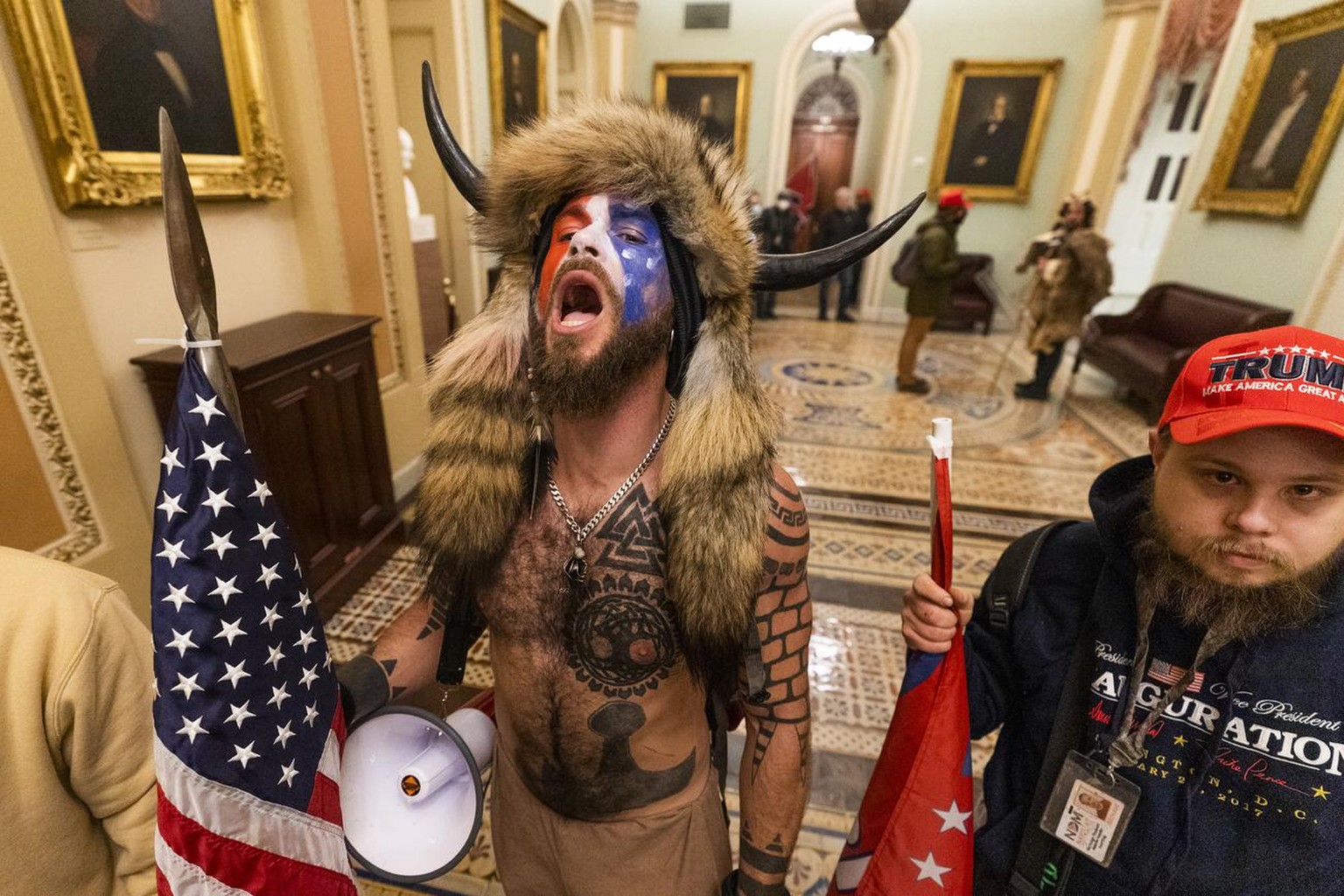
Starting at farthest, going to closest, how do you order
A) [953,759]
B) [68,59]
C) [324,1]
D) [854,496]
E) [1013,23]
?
[1013,23]
[854,496]
[324,1]
[68,59]
[953,759]

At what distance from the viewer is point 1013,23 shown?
862 cm

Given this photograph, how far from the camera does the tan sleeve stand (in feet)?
2.96

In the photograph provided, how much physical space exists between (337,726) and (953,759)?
109 cm

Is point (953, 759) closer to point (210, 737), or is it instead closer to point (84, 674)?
point (210, 737)

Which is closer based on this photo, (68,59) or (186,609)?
(186,609)

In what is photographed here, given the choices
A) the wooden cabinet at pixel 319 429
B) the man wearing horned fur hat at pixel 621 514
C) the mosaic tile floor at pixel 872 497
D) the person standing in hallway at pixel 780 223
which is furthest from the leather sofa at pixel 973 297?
the man wearing horned fur hat at pixel 621 514

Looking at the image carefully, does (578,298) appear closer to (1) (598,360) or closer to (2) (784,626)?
(1) (598,360)

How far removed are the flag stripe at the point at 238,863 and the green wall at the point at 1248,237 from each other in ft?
24.3

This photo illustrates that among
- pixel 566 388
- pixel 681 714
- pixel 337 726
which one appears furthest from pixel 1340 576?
pixel 337 726

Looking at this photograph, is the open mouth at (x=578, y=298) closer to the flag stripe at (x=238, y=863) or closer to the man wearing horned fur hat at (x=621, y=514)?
the man wearing horned fur hat at (x=621, y=514)

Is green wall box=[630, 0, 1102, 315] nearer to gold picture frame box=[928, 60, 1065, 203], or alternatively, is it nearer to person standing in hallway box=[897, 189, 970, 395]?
gold picture frame box=[928, 60, 1065, 203]

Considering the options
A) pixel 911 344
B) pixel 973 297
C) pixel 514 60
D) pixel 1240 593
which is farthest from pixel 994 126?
pixel 1240 593

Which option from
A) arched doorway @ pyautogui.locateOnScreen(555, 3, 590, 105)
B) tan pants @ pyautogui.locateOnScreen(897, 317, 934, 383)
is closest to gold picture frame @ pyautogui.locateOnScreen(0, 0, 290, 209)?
tan pants @ pyautogui.locateOnScreen(897, 317, 934, 383)

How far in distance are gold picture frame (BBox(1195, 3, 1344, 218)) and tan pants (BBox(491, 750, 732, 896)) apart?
721 cm
